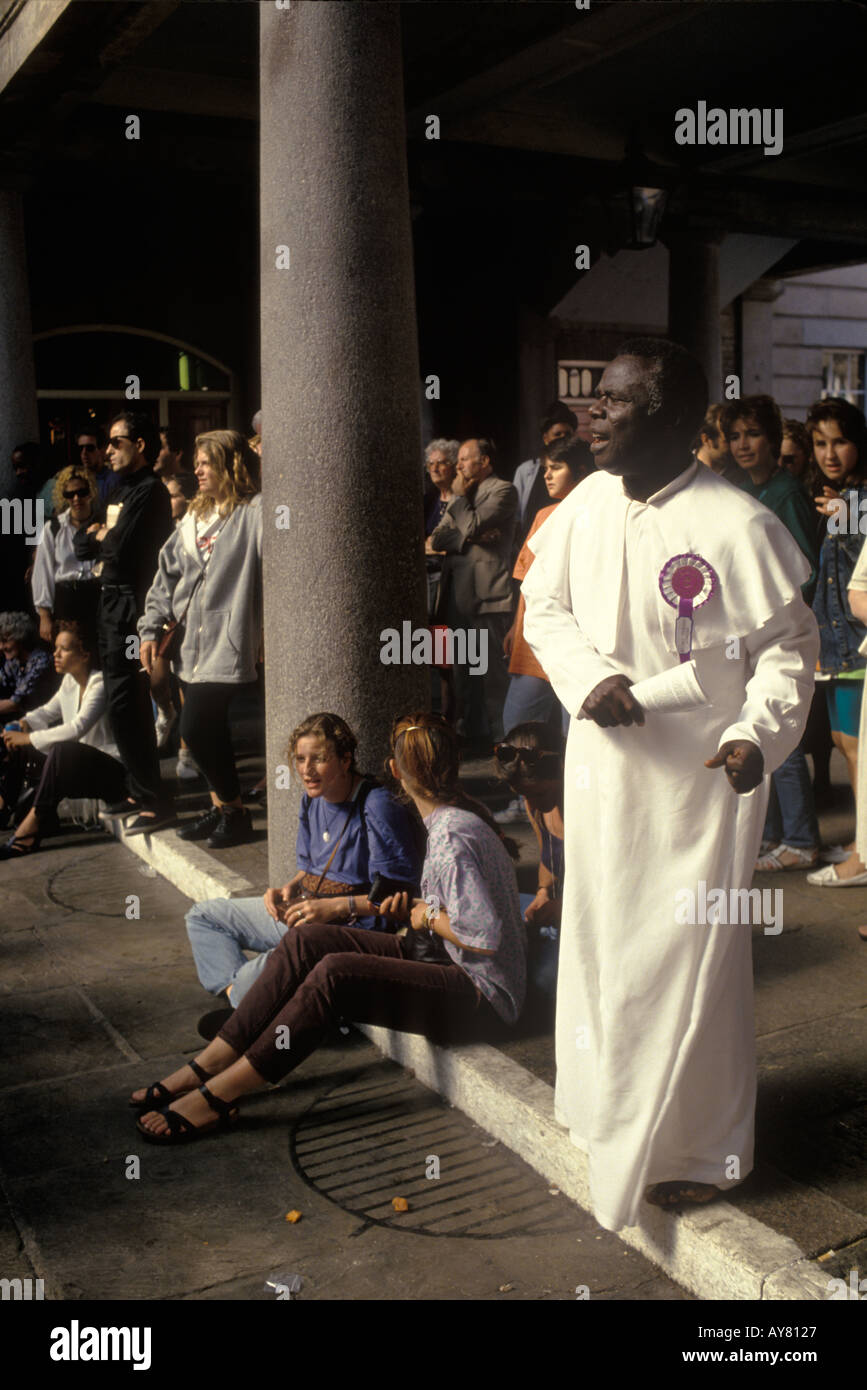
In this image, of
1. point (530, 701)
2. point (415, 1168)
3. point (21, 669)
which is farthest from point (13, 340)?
point (415, 1168)

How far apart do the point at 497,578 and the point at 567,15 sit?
397 cm

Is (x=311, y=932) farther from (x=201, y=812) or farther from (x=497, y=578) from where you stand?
(x=497, y=578)

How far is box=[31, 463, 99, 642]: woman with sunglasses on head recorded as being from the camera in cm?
773

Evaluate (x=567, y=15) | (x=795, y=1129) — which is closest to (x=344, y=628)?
(x=795, y=1129)

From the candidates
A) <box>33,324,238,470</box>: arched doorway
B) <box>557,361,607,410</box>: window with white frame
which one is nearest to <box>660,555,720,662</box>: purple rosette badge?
<box>33,324,238,470</box>: arched doorway

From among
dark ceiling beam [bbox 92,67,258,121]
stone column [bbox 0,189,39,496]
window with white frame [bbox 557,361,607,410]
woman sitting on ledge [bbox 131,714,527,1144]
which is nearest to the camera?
woman sitting on ledge [bbox 131,714,527,1144]

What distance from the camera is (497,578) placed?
804cm

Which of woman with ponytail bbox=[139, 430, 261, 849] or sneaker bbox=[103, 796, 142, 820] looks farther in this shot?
sneaker bbox=[103, 796, 142, 820]

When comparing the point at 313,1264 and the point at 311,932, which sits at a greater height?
the point at 311,932

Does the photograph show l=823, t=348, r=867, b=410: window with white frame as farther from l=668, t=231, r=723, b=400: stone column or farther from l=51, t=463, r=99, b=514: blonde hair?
l=51, t=463, r=99, b=514: blonde hair

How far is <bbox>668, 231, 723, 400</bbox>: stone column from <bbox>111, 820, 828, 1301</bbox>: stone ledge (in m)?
10.1

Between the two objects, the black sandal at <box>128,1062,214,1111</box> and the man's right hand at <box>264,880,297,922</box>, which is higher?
the man's right hand at <box>264,880,297,922</box>

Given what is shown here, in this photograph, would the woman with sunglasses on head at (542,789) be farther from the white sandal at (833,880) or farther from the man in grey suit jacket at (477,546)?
the man in grey suit jacket at (477,546)

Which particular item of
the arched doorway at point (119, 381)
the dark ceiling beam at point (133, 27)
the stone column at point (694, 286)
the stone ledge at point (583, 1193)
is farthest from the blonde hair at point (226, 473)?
the arched doorway at point (119, 381)
